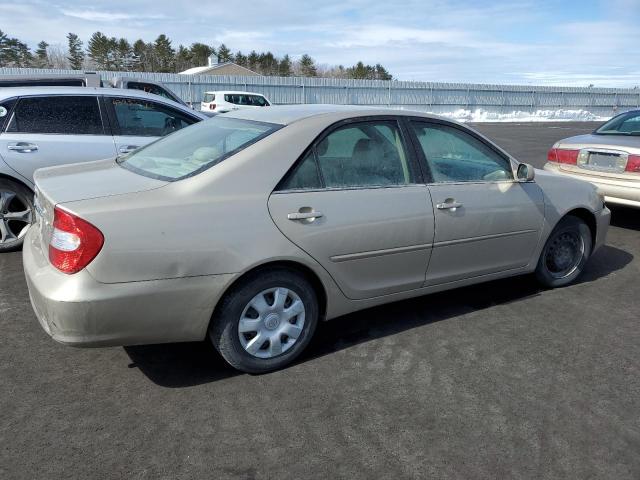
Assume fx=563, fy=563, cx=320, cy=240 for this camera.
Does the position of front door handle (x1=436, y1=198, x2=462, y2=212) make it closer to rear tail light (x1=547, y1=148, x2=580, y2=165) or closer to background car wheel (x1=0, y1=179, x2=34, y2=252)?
rear tail light (x1=547, y1=148, x2=580, y2=165)

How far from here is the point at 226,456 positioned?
2584 millimetres

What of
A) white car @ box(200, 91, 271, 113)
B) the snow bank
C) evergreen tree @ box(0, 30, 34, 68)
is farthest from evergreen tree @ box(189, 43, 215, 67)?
white car @ box(200, 91, 271, 113)

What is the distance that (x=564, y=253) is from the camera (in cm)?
488

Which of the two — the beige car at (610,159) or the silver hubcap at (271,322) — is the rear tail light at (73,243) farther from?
the beige car at (610,159)

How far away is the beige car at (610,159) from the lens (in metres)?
6.37

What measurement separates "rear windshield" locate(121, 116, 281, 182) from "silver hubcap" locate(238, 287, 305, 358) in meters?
0.83

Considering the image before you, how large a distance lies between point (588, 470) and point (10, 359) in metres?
3.22

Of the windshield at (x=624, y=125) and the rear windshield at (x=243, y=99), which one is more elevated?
the windshield at (x=624, y=125)

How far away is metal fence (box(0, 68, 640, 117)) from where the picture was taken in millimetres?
28844

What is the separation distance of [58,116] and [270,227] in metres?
3.69

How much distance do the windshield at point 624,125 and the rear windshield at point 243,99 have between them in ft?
61.2

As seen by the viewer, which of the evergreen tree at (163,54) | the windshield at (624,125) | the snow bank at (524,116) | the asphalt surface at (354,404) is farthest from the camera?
the evergreen tree at (163,54)

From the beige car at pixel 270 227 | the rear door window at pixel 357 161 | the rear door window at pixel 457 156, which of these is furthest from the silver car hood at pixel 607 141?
the rear door window at pixel 357 161

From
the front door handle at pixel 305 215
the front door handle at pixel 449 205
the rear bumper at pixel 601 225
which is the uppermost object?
the front door handle at pixel 305 215
